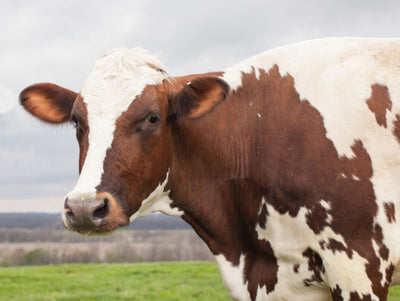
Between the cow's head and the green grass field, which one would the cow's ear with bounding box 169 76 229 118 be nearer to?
the cow's head

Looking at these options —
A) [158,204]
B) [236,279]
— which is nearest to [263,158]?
[158,204]

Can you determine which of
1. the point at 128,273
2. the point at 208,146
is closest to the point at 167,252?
the point at 128,273

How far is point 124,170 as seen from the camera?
4477 mm

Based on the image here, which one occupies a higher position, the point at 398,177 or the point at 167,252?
the point at 398,177

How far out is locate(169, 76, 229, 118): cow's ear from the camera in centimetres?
502

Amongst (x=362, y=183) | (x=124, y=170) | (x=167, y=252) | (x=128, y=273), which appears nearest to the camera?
(x=124, y=170)

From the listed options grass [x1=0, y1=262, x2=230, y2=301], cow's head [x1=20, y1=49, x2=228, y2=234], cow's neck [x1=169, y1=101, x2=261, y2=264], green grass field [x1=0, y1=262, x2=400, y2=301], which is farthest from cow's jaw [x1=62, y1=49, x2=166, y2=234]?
grass [x1=0, y1=262, x2=230, y2=301]

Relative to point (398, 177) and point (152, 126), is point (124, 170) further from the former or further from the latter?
point (398, 177)

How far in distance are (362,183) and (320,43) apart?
6.23 feet

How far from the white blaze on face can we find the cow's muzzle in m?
Answer: 0.06

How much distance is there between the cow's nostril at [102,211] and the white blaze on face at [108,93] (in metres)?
0.17

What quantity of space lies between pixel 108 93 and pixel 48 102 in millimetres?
1394

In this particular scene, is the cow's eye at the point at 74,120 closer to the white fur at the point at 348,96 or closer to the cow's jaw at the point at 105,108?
the cow's jaw at the point at 105,108

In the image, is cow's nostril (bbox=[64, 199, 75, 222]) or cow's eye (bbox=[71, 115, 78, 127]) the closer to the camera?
cow's nostril (bbox=[64, 199, 75, 222])
